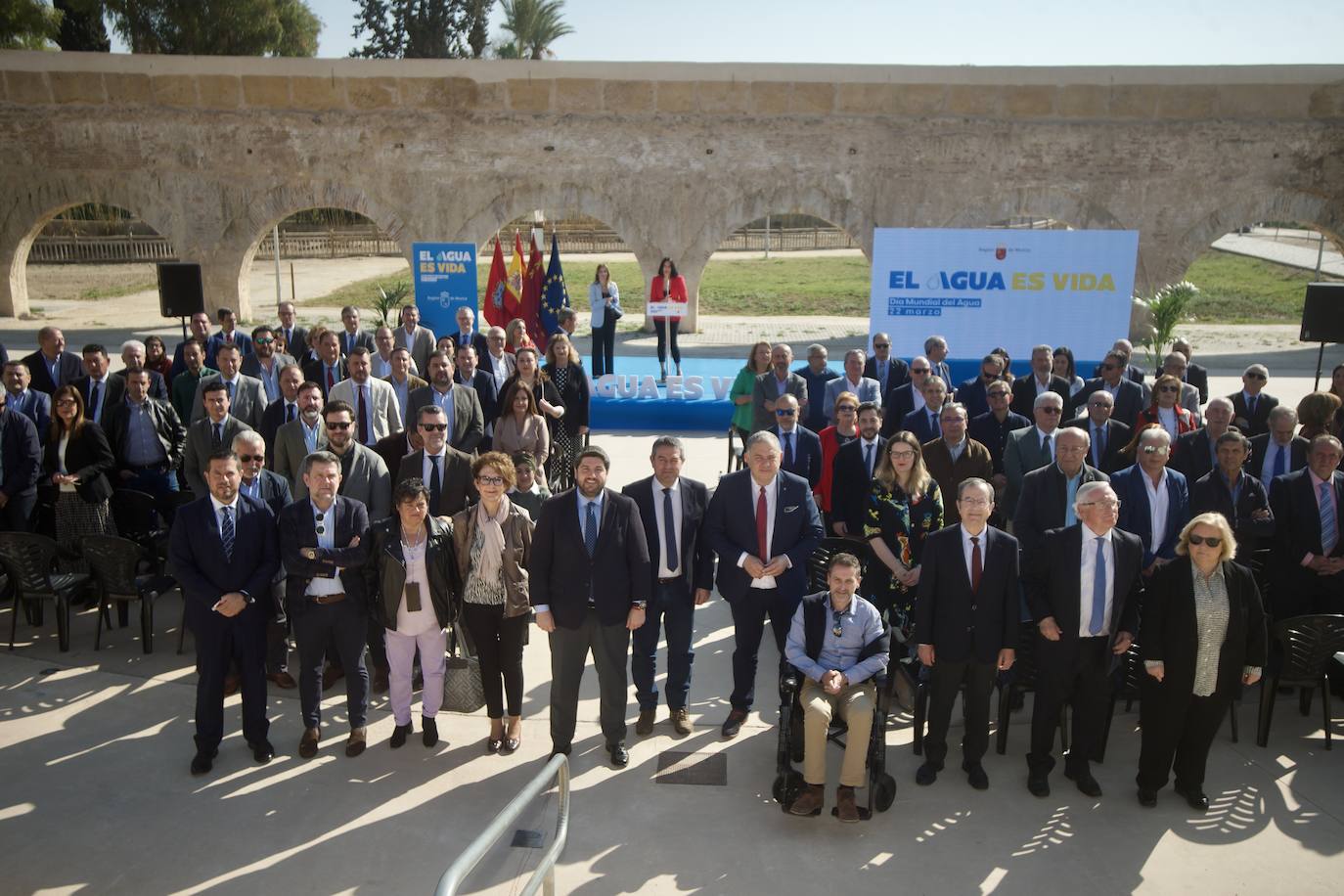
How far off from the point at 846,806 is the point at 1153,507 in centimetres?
265

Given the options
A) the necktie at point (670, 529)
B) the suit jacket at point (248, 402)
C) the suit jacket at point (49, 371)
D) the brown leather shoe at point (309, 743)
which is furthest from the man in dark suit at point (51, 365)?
the necktie at point (670, 529)

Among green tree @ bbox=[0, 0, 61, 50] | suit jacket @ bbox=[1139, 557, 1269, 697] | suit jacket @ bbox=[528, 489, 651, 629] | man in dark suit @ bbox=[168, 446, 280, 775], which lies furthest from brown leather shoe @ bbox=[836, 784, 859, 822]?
green tree @ bbox=[0, 0, 61, 50]

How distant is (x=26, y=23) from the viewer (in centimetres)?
3161

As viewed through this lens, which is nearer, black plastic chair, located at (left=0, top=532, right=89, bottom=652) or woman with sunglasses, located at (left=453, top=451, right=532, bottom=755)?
woman with sunglasses, located at (left=453, top=451, right=532, bottom=755)

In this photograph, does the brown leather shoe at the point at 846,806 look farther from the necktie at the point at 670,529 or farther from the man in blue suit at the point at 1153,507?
the man in blue suit at the point at 1153,507

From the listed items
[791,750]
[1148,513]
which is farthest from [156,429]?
[1148,513]

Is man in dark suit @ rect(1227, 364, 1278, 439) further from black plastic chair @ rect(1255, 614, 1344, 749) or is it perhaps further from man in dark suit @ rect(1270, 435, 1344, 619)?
black plastic chair @ rect(1255, 614, 1344, 749)

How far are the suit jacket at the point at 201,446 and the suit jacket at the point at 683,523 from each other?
295cm

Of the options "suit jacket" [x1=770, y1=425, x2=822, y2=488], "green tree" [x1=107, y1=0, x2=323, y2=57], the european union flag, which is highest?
"green tree" [x1=107, y1=0, x2=323, y2=57]

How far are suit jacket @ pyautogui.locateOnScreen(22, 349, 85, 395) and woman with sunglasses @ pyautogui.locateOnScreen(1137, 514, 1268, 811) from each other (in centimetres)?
834

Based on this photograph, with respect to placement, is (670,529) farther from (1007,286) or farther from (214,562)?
(1007,286)

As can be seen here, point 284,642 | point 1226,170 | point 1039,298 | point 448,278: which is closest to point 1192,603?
point 284,642

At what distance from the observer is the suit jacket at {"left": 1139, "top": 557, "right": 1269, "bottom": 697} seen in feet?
14.8

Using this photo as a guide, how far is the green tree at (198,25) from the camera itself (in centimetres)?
3581
